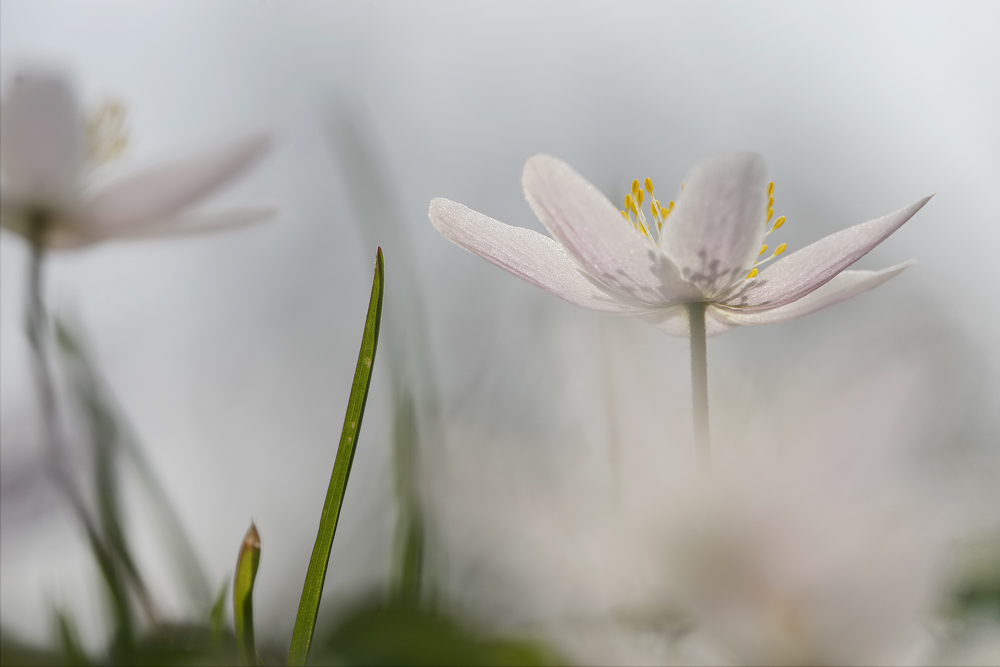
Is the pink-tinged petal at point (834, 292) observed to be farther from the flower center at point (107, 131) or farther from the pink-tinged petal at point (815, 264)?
the flower center at point (107, 131)

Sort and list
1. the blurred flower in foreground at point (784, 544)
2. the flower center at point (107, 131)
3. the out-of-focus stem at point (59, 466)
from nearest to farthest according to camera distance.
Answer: the blurred flower in foreground at point (784, 544) → the out-of-focus stem at point (59, 466) → the flower center at point (107, 131)

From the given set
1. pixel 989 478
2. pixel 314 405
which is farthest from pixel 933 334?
pixel 314 405

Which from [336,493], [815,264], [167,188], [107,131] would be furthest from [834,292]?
[107,131]

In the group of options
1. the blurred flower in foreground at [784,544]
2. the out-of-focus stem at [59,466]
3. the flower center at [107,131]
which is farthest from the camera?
the flower center at [107,131]

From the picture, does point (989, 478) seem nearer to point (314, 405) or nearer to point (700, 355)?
point (700, 355)

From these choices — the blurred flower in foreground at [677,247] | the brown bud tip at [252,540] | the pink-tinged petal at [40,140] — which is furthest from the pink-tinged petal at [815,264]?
the pink-tinged petal at [40,140]

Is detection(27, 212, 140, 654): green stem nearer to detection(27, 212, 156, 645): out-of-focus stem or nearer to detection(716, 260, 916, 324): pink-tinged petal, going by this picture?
detection(27, 212, 156, 645): out-of-focus stem

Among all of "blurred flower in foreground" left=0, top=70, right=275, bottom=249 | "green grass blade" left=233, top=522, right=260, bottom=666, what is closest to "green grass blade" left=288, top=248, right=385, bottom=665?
"green grass blade" left=233, top=522, right=260, bottom=666
